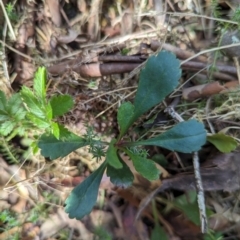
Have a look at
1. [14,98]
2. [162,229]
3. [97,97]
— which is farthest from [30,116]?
[162,229]

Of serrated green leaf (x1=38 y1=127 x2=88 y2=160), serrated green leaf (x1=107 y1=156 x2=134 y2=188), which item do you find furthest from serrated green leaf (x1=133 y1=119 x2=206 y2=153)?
serrated green leaf (x1=38 y1=127 x2=88 y2=160)

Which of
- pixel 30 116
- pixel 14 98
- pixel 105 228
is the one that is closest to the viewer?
pixel 30 116

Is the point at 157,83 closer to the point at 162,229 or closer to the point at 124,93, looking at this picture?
the point at 124,93

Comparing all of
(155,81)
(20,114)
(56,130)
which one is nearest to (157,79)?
(155,81)

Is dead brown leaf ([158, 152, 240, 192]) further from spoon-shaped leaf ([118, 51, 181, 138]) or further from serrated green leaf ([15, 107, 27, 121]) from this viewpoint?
serrated green leaf ([15, 107, 27, 121])

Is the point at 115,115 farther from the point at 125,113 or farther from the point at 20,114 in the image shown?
the point at 20,114

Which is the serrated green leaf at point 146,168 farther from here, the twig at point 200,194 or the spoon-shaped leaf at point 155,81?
the twig at point 200,194

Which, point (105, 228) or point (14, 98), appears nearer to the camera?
point (14, 98)
